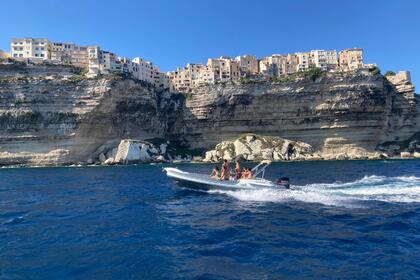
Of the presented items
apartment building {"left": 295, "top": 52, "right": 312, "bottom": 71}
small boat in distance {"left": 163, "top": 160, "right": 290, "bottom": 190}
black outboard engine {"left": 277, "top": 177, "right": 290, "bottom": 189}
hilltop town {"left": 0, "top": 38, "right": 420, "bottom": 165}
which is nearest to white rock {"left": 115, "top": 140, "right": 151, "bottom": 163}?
hilltop town {"left": 0, "top": 38, "right": 420, "bottom": 165}

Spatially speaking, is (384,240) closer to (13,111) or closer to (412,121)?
(13,111)

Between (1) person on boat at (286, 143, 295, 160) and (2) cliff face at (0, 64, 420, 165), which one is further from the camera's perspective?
(1) person on boat at (286, 143, 295, 160)

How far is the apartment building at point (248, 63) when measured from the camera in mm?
106438

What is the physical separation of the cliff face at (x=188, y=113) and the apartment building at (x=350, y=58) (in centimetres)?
2201

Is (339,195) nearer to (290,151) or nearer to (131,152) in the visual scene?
(131,152)

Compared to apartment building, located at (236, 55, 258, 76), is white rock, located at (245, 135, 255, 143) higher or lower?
lower

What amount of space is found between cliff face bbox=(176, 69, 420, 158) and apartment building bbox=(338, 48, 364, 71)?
876 inches

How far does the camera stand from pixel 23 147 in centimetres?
6562

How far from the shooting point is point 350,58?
335ft

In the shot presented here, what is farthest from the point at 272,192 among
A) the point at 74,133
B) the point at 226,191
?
the point at 74,133

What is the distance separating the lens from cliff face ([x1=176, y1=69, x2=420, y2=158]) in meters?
75.3

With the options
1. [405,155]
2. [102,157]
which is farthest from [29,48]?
[405,155]

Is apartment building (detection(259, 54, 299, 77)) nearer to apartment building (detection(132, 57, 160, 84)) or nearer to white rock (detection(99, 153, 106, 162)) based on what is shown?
apartment building (detection(132, 57, 160, 84))

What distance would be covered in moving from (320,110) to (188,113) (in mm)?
29420
